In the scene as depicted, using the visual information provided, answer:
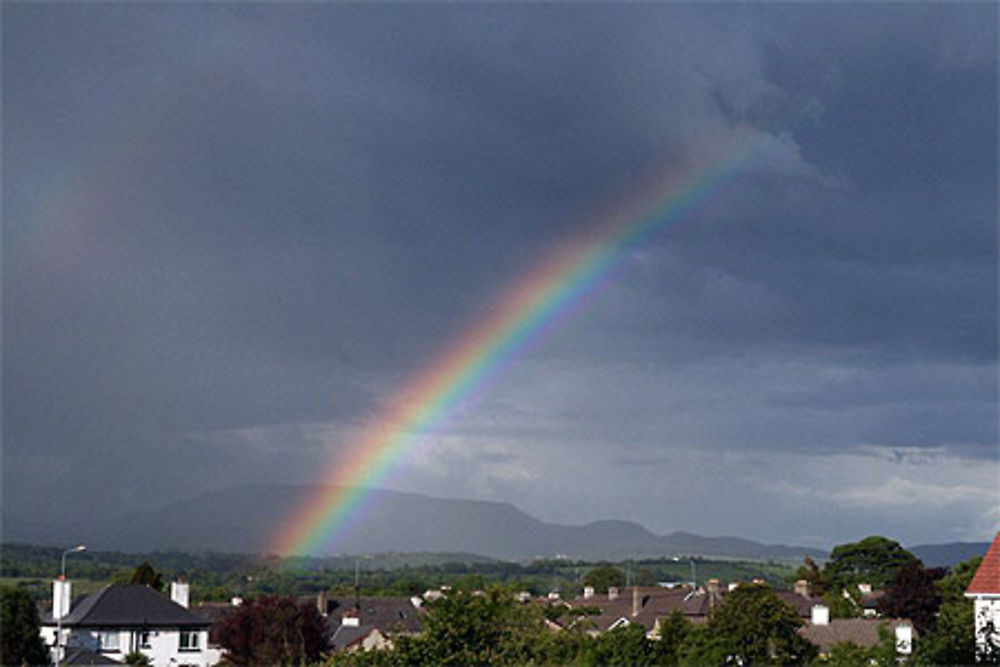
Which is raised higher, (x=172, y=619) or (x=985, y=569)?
(x=985, y=569)

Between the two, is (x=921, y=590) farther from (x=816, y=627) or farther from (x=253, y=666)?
(x=253, y=666)

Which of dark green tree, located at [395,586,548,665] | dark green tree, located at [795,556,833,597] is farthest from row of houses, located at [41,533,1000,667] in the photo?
dark green tree, located at [795,556,833,597]

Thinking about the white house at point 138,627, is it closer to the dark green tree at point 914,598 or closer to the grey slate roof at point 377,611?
the grey slate roof at point 377,611

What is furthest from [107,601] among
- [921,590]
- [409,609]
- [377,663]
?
[921,590]

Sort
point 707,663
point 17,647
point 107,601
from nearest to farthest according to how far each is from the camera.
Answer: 1. point 17,647
2. point 707,663
3. point 107,601

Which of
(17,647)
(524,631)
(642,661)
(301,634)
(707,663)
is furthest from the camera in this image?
(301,634)

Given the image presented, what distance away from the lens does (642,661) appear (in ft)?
129

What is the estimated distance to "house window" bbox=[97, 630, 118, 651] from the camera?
66.3m

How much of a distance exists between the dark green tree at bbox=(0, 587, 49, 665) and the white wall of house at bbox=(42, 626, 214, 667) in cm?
3530

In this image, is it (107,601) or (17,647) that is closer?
(17,647)

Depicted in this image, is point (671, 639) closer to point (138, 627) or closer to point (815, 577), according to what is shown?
point (138, 627)

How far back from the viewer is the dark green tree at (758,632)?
121 ft

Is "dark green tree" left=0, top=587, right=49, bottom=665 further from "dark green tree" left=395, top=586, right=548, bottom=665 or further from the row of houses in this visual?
the row of houses

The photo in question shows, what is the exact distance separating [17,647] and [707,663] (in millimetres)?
19517
